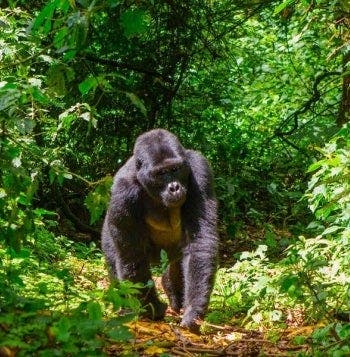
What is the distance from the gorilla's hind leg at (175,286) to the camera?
4.95 meters

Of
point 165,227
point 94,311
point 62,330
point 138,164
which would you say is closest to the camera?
point 62,330

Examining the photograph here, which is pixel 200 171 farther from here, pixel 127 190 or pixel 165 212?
pixel 127 190

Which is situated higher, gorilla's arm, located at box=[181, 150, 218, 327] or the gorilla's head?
the gorilla's head

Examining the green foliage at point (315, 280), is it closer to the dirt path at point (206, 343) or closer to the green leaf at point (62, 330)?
the dirt path at point (206, 343)

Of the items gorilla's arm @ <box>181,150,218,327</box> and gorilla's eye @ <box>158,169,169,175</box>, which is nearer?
gorilla's arm @ <box>181,150,218,327</box>

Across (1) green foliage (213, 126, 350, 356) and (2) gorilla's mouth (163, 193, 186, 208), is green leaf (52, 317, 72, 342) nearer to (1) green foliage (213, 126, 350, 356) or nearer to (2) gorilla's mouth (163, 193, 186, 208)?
(1) green foliage (213, 126, 350, 356)

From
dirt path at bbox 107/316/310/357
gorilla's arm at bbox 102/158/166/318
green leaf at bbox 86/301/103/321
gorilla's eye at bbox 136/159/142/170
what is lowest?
dirt path at bbox 107/316/310/357

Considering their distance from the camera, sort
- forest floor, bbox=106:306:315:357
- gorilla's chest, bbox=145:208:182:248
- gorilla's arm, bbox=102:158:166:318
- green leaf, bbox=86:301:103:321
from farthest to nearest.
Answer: gorilla's chest, bbox=145:208:182:248 → gorilla's arm, bbox=102:158:166:318 → forest floor, bbox=106:306:315:357 → green leaf, bbox=86:301:103:321

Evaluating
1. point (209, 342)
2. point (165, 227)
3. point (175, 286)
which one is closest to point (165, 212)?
point (165, 227)

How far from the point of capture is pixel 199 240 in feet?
14.6

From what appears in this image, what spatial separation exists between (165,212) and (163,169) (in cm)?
43

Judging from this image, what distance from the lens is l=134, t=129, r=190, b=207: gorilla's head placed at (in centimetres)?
441

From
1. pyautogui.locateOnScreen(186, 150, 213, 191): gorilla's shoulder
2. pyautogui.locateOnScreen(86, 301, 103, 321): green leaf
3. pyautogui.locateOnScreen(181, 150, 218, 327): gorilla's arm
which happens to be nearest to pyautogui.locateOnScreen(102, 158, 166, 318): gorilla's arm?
pyautogui.locateOnScreen(181, 150, 218, 327): gorilla's arm

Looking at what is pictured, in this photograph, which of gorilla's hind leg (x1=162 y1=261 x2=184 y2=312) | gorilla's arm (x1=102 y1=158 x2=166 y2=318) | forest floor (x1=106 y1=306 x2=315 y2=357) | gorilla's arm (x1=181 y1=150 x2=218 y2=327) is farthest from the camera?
gorilla's hind leg (x1=162 y1=261 x2=184 y2=312)
